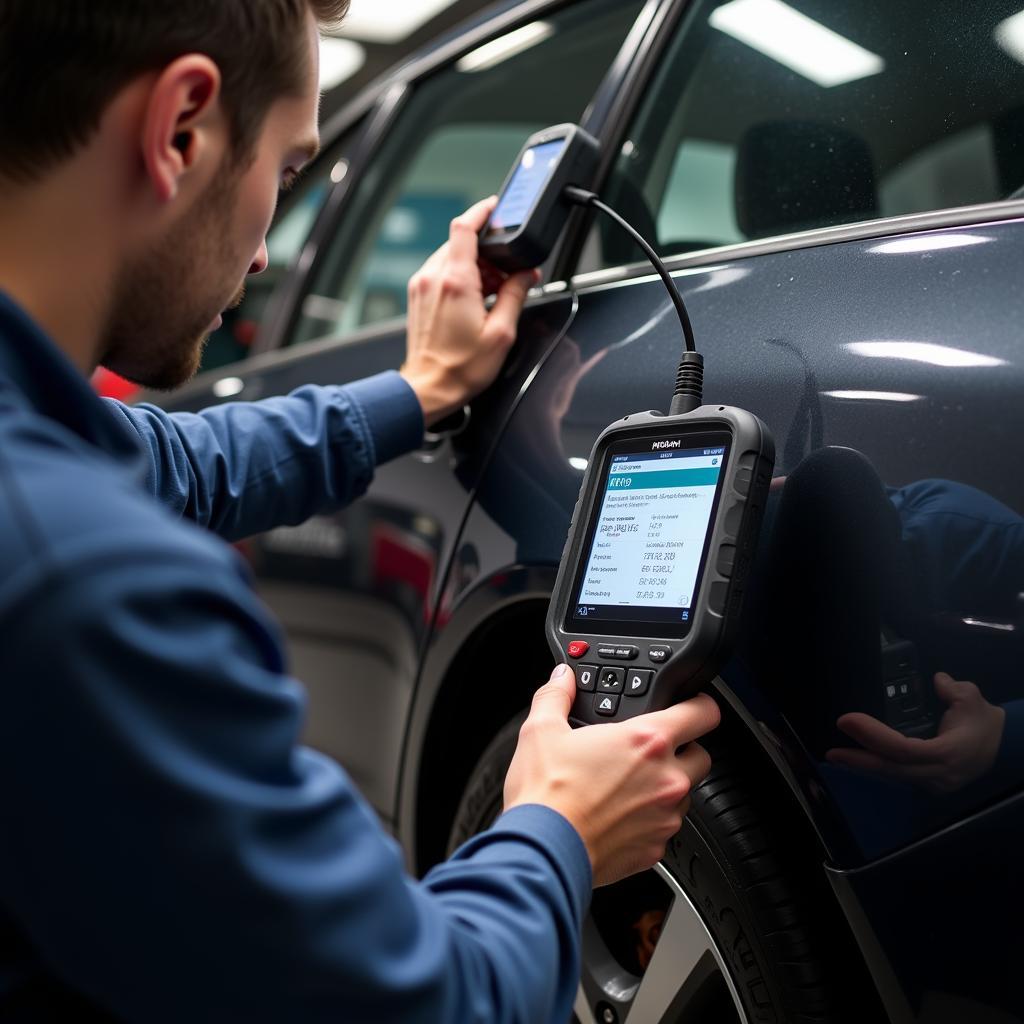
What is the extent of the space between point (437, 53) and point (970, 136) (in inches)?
57.7

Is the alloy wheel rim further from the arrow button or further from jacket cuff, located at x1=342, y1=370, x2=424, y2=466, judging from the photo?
jacket cuff, located at x1=342, y1=370, x2=424, y2=466

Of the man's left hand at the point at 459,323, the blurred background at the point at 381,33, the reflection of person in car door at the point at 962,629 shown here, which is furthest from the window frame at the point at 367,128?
the blurred background at the point at 381,33

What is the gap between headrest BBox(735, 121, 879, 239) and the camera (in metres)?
1.19

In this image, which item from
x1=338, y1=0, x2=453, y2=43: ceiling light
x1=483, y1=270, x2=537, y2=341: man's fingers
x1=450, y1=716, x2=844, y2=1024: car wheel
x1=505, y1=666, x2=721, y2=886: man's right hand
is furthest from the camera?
x1=338, y1=0, x2=453, y2=43: ceiling light

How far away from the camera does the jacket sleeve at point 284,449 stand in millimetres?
1508

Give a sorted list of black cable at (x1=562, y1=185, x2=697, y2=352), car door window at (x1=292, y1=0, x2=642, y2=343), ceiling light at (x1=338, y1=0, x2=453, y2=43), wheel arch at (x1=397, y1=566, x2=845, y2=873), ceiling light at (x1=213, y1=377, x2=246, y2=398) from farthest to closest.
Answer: ceiling light at (x1=338, y1=0, x2=453, y2=43) → ceiling light at (x1=213, y1=377, x2=246, y2=398) → car door window at (x1=292, y1=0, x2=642, y2=343) → wheel arch at (x1=397, y1=566, x2=845, y2=873) → black cable at (x1=562, y1=185, x2=697, y2=352)

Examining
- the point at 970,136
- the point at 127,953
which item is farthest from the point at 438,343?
the point at 127,953

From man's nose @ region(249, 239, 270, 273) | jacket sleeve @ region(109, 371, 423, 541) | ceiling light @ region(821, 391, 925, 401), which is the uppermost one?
man's nose @ region(249, 239, 270, 273)

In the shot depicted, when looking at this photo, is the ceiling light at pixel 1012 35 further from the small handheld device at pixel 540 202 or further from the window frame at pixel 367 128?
the window frame at pixel 367 128

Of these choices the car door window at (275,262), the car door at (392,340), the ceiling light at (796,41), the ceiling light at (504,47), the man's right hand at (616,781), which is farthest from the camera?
the car door window at (275,262)

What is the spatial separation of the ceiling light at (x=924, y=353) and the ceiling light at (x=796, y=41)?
1.32 ft

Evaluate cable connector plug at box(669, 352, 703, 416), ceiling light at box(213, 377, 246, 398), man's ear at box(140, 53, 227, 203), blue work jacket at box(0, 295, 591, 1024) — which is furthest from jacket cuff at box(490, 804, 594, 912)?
ceiling light at box(213, 377, 246, 398)

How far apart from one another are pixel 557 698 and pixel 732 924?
0.25 metres

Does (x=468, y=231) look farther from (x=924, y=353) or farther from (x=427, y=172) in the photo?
(x=427, y=172)
